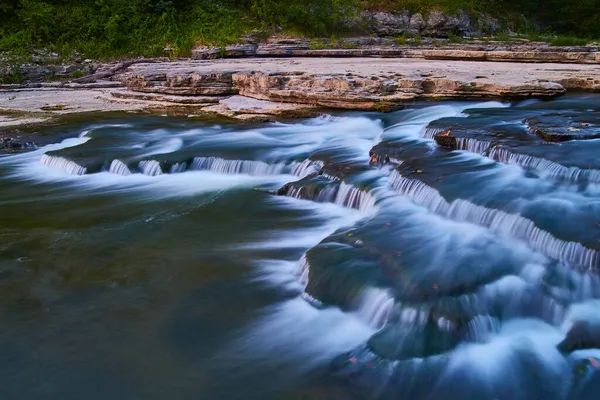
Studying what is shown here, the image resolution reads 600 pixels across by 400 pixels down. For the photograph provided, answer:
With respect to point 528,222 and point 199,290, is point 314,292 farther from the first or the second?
point 528,222

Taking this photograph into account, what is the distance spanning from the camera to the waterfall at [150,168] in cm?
866

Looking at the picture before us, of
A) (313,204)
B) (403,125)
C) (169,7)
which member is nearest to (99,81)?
(169,7)

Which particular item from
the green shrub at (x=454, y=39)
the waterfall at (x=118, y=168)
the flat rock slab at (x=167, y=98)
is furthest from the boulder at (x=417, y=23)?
the waterfall at (x=118, y=168)

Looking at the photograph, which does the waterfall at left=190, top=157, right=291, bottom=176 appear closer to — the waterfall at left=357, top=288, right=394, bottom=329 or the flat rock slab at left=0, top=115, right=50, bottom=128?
the waterfall at left=357, top=288, right=394, bottom=329

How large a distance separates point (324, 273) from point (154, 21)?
19504 mm

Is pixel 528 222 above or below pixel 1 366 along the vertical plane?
above

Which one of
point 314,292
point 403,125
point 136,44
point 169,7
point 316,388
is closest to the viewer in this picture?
point 316,388

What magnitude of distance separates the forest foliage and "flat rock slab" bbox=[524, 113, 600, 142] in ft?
43.8

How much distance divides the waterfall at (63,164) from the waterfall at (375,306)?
614 cm

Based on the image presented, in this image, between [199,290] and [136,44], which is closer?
[199,290]

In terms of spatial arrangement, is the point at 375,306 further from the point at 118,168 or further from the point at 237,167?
the point at 118,168

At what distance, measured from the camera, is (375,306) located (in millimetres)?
4289

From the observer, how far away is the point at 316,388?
11.9ft

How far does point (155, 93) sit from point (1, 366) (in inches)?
437
